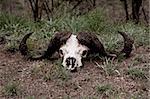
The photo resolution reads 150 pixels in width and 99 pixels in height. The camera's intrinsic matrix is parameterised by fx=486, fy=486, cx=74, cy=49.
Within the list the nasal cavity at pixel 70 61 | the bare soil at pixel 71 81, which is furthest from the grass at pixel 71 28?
the nasal cavity at pixel 70 61

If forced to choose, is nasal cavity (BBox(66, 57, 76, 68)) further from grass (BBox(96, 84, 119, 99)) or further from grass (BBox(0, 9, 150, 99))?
grass (BBox(96, 84, 119, 99))

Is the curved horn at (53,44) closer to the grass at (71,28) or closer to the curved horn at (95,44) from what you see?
the curved horn at (95,44)

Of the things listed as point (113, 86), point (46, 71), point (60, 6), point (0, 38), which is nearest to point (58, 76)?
point (46, 71)

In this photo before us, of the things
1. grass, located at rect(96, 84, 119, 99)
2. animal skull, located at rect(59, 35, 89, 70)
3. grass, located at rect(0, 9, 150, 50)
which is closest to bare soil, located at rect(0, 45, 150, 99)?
grass, located at rect(96, 84, 119, 99)

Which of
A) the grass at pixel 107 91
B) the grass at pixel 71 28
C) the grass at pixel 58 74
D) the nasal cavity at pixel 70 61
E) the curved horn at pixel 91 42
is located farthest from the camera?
the grass at pixel 71 28

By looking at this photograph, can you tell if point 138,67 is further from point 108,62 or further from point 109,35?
point 109,35

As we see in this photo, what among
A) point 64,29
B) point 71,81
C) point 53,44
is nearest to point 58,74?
point 71,81

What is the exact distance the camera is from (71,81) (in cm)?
691

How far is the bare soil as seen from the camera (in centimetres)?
657

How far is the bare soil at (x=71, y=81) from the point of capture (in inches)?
259

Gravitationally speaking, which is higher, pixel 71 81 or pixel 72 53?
pixel 72 53

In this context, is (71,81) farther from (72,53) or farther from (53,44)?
(53,44)

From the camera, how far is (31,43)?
327 inches

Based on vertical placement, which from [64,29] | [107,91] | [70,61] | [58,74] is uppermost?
[64,29]
